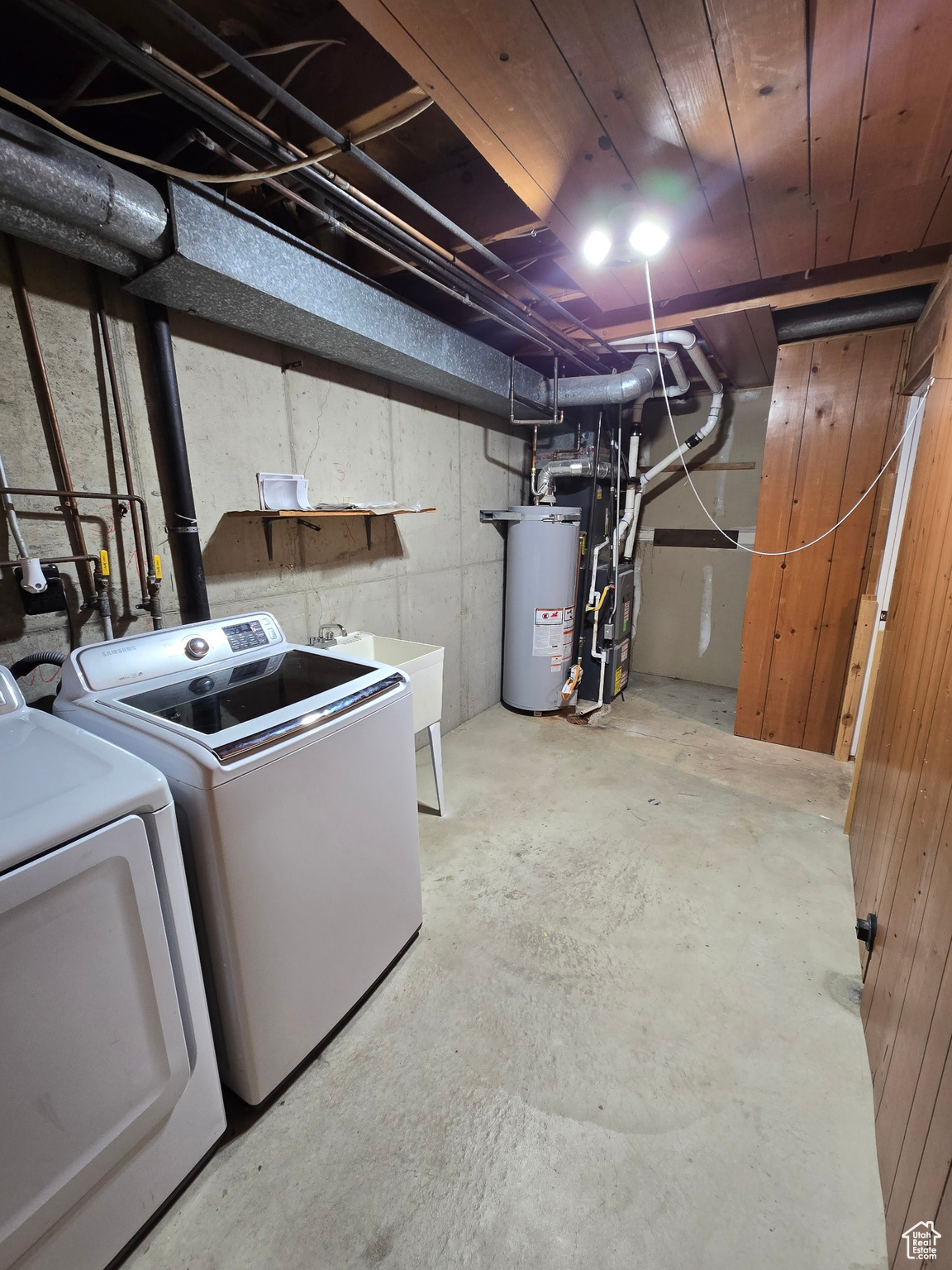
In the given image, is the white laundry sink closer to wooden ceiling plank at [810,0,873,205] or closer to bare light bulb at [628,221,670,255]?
bare light bulb at [628,221,670,255]

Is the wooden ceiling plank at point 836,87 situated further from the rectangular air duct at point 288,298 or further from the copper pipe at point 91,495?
the copper pipe at point 91,495

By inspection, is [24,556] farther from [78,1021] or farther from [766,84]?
[766,84]

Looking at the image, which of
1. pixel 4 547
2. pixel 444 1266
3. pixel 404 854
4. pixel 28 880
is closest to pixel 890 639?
pixel 404 854

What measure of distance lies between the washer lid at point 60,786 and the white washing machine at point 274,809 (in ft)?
0.31

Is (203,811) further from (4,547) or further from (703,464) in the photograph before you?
(703,464)

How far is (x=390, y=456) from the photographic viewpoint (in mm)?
2645

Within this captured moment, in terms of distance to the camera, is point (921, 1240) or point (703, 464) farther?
point (703, 464)

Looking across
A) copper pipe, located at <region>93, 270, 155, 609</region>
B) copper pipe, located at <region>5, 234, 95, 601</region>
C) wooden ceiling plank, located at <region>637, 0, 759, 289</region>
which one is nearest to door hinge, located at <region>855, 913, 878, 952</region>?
wooden ceiling plank, located at <region>637, 0, 759, 289</region>

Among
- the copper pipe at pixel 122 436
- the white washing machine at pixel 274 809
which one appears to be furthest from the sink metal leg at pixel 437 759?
the copper pipe at pixel 122 436

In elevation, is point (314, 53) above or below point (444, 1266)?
above

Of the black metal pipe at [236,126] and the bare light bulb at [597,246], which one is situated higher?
the black metal pipe at [236,126]

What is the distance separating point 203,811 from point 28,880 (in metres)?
0.30

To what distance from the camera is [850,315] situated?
2.61m

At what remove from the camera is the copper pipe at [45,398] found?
1.35 metres
